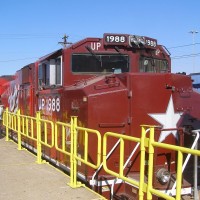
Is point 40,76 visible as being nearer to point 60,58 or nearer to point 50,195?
point 60,58

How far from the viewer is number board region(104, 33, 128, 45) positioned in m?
6.85

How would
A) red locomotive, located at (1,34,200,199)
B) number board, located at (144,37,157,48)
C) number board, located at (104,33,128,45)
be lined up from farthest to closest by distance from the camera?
number board, located at (144,37,157,48)
number board, located at (104,33,128,45)
red locomotive, located at (1,34,200,199)

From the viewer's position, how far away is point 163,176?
528cm

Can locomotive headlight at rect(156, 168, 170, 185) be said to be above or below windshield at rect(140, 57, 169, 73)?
below

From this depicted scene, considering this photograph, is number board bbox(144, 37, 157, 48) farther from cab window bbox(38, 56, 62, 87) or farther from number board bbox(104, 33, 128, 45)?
cab window bbox(38, 56, 62, 87)

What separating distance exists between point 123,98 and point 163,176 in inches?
53.2

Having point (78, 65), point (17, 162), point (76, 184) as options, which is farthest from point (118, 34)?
point (17, 162)

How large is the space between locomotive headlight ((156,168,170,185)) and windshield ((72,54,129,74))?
2.41 metres

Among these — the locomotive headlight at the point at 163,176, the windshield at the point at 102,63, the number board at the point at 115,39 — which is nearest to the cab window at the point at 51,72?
the windshield at the point at 102,63

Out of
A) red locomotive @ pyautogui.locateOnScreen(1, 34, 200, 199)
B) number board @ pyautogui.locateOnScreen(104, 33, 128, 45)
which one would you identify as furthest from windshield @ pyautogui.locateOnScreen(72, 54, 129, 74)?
number board @ pyautogui.locateOnScreen(104, 33, 128, 45)

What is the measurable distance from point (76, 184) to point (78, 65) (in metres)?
2.28

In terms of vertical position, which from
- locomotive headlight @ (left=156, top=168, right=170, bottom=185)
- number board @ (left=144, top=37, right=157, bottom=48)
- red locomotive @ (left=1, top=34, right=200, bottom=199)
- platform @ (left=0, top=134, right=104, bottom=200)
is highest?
number board @ (left=144, top=37, right=157, bottom=48)

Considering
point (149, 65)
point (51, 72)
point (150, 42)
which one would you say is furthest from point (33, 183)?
point (150, 42)

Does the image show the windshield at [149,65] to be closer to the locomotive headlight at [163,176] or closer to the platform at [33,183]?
the locomotive headlight at [163,176]
